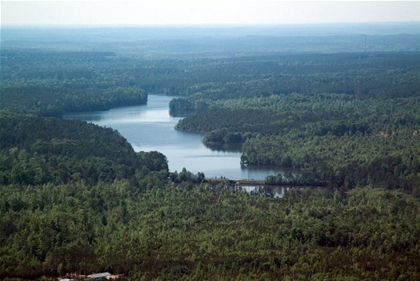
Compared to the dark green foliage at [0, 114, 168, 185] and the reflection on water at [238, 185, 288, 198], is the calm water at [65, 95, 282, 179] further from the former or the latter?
the reflection on water at [238, 185, 288, 198]

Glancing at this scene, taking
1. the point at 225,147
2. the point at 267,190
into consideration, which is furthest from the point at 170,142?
the point at 267,190

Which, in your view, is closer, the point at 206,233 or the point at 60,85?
the point at 206,233

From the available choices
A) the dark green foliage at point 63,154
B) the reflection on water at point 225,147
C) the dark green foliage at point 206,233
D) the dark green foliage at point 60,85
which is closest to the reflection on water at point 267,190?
the dark green foliage at point 206,233

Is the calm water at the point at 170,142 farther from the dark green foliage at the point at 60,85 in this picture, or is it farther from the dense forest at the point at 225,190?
the dark green foliage at the point at 60,85

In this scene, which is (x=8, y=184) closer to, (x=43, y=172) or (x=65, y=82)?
(x=43, y=172)

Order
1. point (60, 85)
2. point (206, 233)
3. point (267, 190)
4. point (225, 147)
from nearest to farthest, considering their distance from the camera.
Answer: point (206, 233), point (267, 190), point (225, 147), point (60, 85)

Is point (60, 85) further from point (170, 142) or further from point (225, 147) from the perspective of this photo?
point (225, 147)
